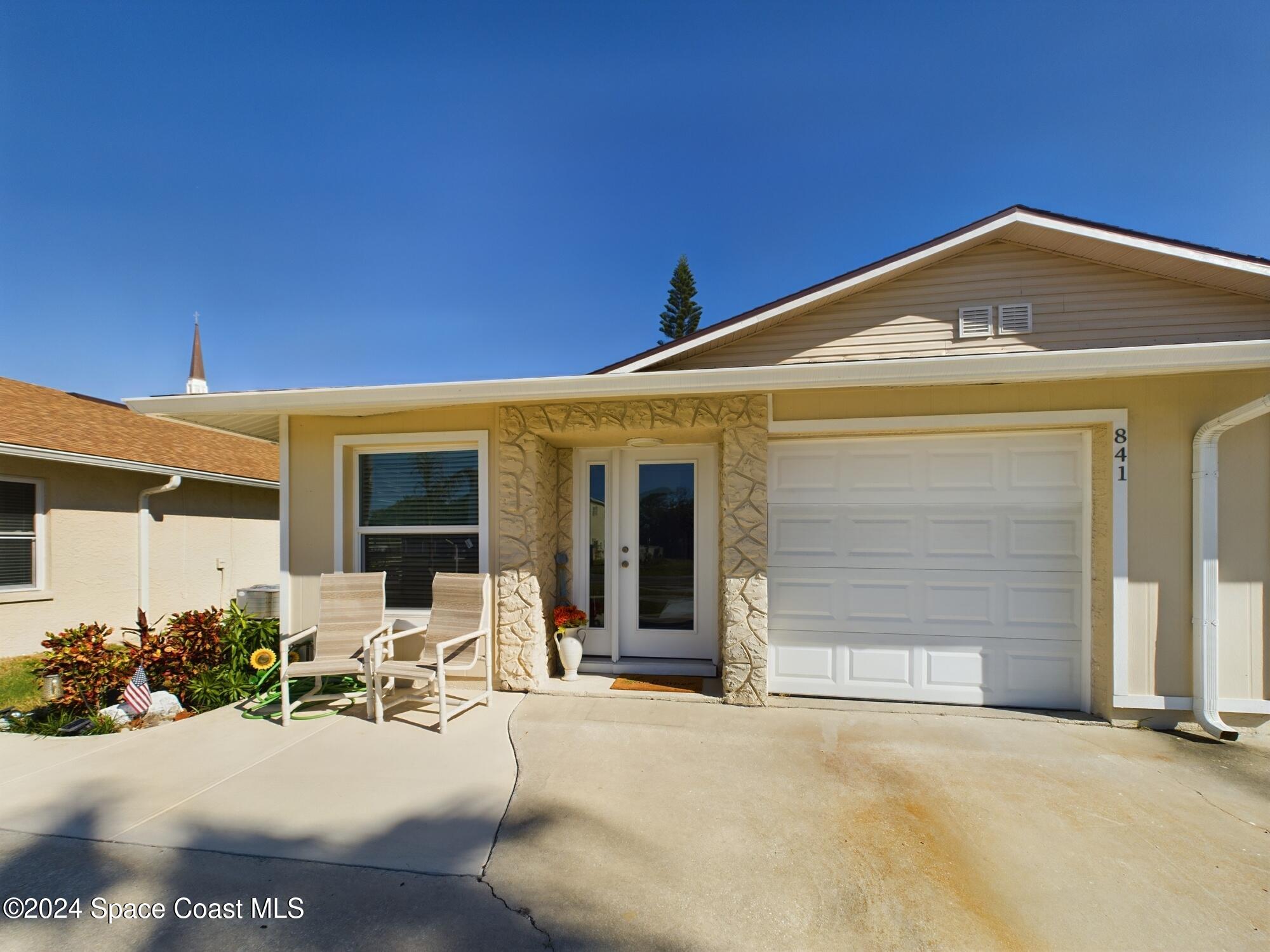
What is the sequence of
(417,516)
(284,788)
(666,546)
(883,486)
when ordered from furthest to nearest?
1. (666,546)
2. (417,516)
3. (883,486)
4. (284,788)

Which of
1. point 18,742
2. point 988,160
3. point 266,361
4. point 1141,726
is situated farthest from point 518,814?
point 266,361

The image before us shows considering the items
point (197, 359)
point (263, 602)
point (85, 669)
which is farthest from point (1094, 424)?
point (197, 359)

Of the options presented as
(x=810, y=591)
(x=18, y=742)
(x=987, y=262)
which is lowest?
(x=18, y=742)

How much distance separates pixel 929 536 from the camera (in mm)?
4738

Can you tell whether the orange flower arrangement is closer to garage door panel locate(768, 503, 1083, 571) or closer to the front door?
the front door

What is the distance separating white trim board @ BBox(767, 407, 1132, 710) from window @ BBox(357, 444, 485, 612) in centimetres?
327

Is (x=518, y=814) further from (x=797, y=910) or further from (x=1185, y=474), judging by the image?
(x=1185, y=474)

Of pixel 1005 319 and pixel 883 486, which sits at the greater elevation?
pixel 1005 319

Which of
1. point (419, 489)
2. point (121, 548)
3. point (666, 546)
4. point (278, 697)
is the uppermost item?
point (419, 489)

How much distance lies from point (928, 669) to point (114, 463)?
10035 mm

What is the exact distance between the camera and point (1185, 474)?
13.8ft

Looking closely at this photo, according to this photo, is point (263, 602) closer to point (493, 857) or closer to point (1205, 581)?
point (493, 857)

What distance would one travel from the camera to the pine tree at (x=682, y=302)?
21.0m

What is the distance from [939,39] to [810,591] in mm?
6151
